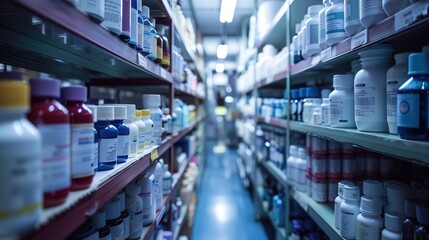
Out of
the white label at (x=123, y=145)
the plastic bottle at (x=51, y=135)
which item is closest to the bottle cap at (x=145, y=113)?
the white label at (x=123, y=145)

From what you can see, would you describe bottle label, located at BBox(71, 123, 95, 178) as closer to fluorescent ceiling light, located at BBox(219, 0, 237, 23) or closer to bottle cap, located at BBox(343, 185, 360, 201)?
bottle cap, located at BBox(343, 185, 360, 201)

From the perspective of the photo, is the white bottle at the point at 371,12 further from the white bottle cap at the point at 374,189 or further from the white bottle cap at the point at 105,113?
the white bottle cap at the point at 105,113

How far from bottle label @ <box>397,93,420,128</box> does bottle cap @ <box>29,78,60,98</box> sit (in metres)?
0.82

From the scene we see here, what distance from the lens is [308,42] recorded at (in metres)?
1.36

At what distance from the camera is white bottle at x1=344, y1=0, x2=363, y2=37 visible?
952mm

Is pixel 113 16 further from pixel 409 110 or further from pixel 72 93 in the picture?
pixel 409 110

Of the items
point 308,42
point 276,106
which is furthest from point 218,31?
point 308,42

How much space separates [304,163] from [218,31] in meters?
4.33

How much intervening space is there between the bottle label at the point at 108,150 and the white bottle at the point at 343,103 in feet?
2.86

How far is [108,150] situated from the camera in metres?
0.81

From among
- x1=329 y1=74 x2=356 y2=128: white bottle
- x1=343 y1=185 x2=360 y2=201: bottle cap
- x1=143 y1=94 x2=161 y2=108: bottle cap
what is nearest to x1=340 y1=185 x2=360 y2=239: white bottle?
x1=343 y1=185 x2=360 y2=201: bottle cap

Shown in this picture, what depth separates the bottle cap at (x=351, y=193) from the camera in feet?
3.48

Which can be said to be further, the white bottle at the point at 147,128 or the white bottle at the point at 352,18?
the white bottle at the point at 147,128

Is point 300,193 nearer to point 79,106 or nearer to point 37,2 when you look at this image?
point 79,106
